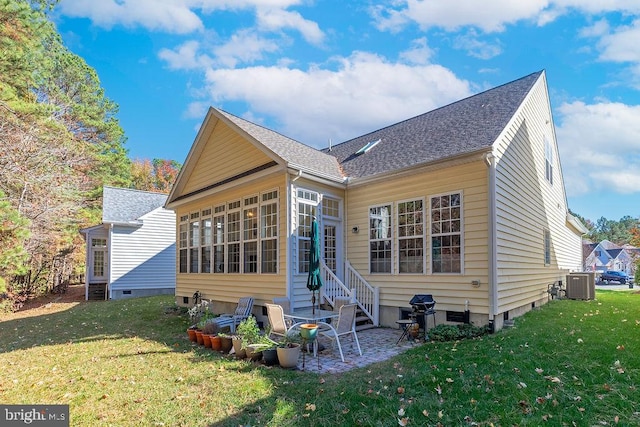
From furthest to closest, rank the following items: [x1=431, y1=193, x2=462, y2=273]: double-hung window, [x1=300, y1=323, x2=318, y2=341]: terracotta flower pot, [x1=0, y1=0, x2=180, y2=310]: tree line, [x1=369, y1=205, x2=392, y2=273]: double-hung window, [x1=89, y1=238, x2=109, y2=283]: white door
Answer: [x1=89, y1=238, x2=109, y2=283]: white door, [x1=0, y1=0, x2=180, y2=310]: tree line, [x1=369, y1=205, x2=392, y2=273]: double-hung window, [x1=431, y1=193, x2=462, y2=273]: double-hung window, [x1=300, y1=323, x2=318, y2=341]: terracotta flower pot

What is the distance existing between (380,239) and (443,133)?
11.2ft

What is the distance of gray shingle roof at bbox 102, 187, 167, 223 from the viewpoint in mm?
18284

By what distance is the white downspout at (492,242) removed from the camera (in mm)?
7355

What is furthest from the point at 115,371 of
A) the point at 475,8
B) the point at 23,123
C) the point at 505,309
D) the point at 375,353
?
the point at 475,8

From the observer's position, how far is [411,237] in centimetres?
882

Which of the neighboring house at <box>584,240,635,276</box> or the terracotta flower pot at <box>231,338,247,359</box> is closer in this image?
the terracotta flower pot at <box>231,338,247,359</box>

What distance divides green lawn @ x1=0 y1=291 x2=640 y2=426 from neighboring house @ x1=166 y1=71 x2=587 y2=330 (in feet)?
6.24

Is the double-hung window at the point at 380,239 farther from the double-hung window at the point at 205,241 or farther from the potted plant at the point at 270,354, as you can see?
the double-hung window at the point at 205,241

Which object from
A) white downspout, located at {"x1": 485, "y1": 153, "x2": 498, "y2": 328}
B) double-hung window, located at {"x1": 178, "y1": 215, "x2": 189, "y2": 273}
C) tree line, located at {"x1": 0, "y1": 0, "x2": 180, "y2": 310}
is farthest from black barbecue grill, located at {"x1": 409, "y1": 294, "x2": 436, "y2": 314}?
tree line, located at {"x1": 0, "y1": 0, "x2": 180, "y2": 310}

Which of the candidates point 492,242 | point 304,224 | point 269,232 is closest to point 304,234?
point 304,224

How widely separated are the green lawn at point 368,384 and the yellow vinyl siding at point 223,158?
5.21m

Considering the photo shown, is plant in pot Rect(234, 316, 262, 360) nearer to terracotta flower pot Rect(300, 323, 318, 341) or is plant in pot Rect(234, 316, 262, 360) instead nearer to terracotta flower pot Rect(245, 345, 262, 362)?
terracotta flower pot Rect(245, 345, 262, 362)

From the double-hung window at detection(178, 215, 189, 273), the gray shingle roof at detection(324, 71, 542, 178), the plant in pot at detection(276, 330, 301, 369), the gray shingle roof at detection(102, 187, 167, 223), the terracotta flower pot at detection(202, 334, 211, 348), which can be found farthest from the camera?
the gray shingle roof at detection(102, 187, 167, 223)

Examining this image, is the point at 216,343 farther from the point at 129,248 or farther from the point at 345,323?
the point at 129,248
